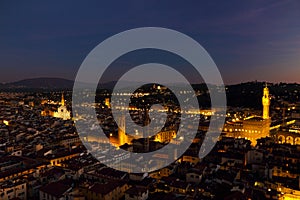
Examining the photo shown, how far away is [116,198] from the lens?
8273mm

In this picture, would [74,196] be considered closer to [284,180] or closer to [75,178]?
[75,178]

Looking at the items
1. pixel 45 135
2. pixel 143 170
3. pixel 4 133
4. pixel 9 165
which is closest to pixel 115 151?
pixel 143 170

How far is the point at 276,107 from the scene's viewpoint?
32.7m

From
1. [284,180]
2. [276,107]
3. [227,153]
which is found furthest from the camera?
[276,107]

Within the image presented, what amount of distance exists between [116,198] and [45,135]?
36.5 feet

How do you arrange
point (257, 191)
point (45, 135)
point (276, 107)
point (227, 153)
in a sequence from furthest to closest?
point (276, 107), point (45, 135), point (227, 153), point (257, 191)

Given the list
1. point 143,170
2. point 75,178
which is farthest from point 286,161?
point 75,178

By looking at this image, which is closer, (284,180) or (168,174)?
(284,180)

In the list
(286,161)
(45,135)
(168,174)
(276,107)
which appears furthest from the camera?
(276,107)

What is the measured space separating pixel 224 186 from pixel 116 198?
3006 mm

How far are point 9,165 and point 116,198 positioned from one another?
5187mm

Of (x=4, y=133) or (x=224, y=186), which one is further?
(x=4, y=133)

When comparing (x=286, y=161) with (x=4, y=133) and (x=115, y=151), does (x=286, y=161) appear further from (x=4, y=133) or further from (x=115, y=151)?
(x=4, y=133)

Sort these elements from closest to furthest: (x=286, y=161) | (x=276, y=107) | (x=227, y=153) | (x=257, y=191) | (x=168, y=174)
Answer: (x=257, y=191) < (x=168, y=174) < (x=286, y=161) < (x=227, y=153) < (x=276, y=107)
